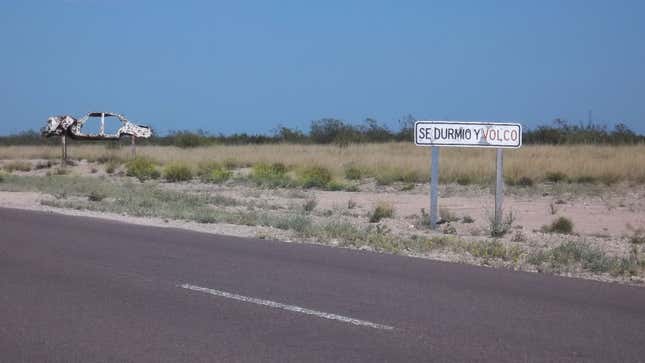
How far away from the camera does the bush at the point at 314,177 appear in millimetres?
36031

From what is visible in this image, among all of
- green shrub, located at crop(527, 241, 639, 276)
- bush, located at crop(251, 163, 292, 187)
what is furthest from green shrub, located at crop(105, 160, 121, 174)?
green shrub, located at crop(527, 241, 639, 276)

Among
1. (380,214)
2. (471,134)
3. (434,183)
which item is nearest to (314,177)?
(380,214)

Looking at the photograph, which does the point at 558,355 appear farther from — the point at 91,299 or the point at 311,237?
the point at 311,237

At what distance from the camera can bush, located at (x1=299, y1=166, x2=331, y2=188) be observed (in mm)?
36031

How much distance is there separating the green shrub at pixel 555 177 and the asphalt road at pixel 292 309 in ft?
72.4

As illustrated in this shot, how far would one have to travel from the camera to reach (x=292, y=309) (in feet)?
30.0

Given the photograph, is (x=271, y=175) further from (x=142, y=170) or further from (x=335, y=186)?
(x=142, y=170)

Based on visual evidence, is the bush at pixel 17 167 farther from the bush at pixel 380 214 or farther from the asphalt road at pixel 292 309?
the asphalt road at pixel 292 309

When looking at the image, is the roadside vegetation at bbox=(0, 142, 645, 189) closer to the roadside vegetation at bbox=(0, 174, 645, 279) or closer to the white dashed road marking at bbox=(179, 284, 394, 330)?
the roadside vegetation at bbox=(0, 174, 645, 279)

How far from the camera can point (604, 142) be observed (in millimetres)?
57000

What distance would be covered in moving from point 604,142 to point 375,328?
5191 centimetres

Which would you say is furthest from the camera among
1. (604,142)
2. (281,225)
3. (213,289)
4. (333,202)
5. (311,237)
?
(604,142)

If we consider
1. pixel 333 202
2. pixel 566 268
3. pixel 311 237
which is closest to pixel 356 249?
pixel 311 237

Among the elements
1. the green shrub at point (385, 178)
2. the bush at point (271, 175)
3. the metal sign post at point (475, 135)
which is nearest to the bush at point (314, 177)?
the bush at point (271, 175)
